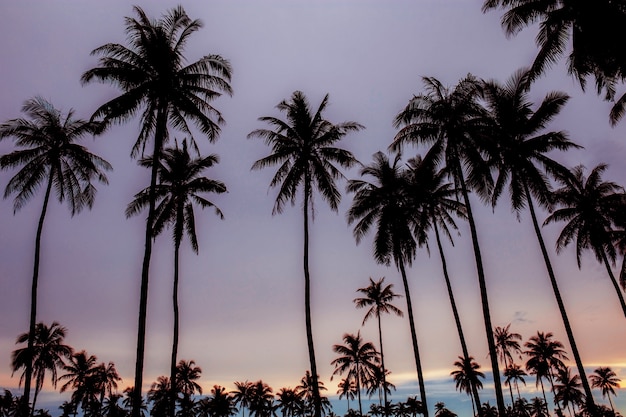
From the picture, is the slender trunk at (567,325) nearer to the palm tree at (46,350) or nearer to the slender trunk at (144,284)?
the slender trunk at (144,284)

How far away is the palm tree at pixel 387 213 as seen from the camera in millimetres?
26641

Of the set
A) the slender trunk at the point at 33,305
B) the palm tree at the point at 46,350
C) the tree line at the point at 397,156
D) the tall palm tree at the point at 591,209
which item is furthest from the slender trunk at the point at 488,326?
the palm tree at the point at 46,350

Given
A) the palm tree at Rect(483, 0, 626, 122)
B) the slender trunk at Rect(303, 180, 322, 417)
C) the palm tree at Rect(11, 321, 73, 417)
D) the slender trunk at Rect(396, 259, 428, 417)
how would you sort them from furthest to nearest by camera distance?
the palm tree at Rect(11, 321, 73, 417) < the slender trunk at Rect(396, 259, 428, 417) < the slender trunk at Rect(303, 180, 322, 417) < the palm tree at Rect(483, 0, 626, 122)

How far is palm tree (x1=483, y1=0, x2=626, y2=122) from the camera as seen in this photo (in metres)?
14.2

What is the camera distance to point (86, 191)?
2369 cm

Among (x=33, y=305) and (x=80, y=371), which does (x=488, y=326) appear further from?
(x=80, y=371)

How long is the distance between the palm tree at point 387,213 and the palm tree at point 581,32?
1154cm

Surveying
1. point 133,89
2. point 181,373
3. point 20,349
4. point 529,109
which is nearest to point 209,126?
point 133,89

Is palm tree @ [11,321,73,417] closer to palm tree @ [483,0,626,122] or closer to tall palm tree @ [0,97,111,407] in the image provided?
tall palm tree @ [0,97,111,407]

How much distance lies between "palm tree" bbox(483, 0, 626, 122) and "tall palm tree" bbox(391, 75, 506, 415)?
14.5 ft

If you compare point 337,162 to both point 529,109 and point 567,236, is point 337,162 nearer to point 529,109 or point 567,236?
point 529,109

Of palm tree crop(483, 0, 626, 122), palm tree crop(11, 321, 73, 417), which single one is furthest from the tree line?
palm tree crop(11, 321, 73, 417)

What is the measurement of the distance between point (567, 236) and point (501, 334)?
119ft

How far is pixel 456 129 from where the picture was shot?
2102 centimetres
